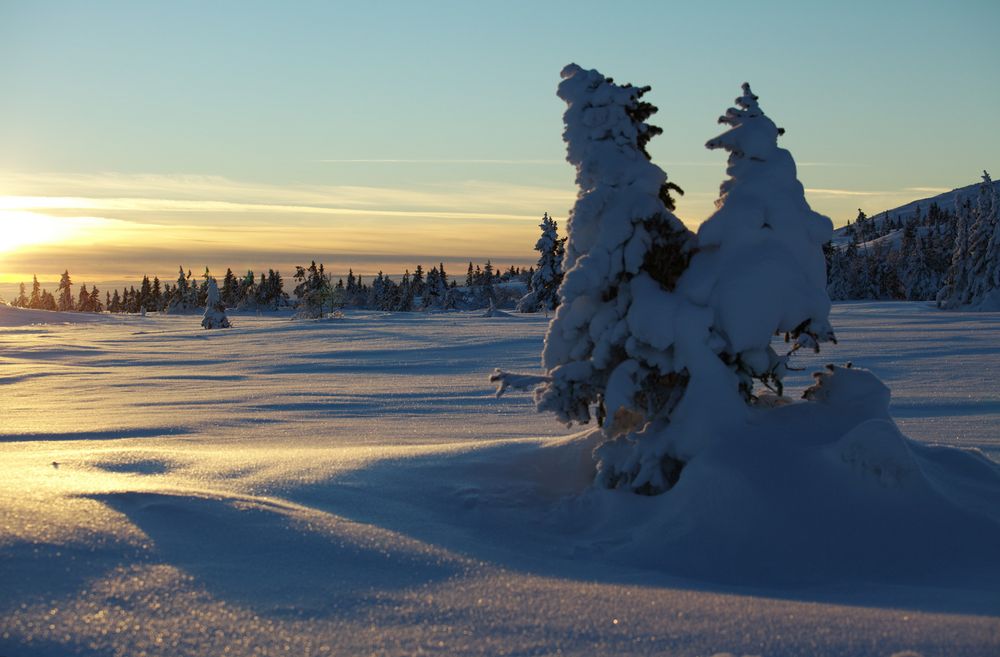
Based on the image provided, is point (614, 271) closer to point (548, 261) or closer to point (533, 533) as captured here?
point (533, 533)

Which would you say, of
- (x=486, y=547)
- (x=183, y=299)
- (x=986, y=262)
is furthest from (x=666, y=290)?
(x=183, y=299)

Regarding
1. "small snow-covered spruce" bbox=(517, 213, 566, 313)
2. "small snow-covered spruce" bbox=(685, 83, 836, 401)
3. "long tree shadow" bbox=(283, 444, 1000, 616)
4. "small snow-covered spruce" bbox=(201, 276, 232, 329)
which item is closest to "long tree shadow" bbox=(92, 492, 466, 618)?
"long tree shadow" bbox=(283, 444, 1000, 616)

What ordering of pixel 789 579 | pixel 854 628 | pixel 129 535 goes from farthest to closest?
pixel 789 579 → pixel 129 535 → pixel 854 628

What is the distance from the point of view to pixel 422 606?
441 cm

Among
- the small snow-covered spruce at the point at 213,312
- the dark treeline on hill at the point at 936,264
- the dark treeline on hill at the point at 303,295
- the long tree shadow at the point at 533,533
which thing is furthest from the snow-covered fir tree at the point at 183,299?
the long tree shadow at the point at 533,533

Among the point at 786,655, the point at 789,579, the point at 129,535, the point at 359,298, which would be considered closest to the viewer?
the point at 786,655

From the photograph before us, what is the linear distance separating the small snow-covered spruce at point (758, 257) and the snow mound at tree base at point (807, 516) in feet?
2.55

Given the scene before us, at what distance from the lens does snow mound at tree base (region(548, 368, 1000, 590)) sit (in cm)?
587

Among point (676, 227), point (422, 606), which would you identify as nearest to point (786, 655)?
point (422, 606)

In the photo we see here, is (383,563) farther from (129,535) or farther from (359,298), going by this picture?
(359,298)

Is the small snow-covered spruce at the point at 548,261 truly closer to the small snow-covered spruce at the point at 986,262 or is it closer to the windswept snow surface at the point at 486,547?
the small snow-covered spruce at the point at 986,262

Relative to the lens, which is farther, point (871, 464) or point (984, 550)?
point (871, 464)

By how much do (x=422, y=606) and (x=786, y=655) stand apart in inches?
74.6

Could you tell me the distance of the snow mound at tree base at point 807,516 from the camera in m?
5.87
